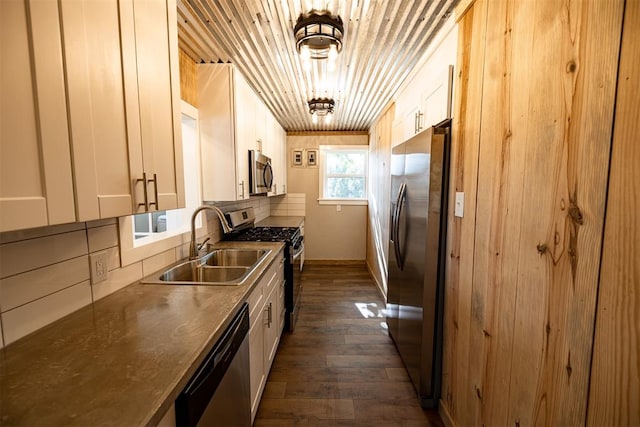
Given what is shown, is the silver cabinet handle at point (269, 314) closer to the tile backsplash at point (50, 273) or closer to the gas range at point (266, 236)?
the gas range at point (266, 236)

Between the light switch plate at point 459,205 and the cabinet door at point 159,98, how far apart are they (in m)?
1.49

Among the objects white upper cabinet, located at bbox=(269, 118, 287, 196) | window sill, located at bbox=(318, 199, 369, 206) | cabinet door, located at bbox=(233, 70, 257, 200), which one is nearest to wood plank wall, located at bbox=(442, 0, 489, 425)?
cabinet door, located at bbox=(233, 70, 257, 200)

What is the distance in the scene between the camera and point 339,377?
1953 millimetres

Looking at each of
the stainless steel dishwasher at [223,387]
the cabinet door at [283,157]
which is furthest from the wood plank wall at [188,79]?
the cabinet door at [283,157]

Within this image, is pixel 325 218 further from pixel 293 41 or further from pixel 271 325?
pixel 293 41

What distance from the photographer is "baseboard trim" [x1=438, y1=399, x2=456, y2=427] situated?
1514 millimetres

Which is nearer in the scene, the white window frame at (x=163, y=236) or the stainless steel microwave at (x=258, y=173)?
the white window frame at (x=163, y=236)

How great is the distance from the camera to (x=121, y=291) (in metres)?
1.23

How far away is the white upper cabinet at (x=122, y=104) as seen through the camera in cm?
72

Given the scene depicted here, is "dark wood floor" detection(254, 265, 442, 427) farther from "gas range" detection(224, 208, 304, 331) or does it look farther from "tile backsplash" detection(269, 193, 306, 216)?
"tile backsplash" detection(269, 193, 306, 216)

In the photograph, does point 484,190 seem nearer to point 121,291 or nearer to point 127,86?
point 127,86

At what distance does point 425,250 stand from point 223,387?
129cm

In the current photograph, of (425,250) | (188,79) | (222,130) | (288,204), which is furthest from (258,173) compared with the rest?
(288,204)

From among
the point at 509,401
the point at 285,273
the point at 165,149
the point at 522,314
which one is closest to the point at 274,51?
the point at 165,149
